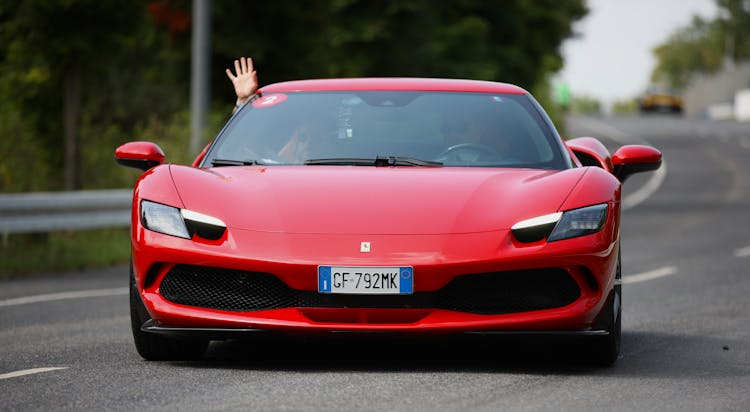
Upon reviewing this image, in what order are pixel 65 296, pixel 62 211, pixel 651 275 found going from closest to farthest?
pixel 65 296
pixel 651 275
pixel 62 211

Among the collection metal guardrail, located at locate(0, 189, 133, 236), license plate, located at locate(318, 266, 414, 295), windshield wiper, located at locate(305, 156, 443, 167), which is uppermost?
windshield wiper, located at locate(305, 156, 443, 167)

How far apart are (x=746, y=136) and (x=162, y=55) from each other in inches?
1707

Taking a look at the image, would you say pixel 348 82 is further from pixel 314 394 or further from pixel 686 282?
pixel 686 282

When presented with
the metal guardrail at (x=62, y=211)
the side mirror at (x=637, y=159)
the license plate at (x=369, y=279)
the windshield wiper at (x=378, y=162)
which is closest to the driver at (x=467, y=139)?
the windshield wiper at (x=378, y=162)

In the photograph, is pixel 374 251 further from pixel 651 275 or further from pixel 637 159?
pixel 651 275

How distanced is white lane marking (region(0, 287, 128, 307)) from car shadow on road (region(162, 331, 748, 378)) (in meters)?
3.76

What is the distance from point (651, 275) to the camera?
14.2 m

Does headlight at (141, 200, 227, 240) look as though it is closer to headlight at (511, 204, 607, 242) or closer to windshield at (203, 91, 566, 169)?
windshield at (203, 91, 566, 169)

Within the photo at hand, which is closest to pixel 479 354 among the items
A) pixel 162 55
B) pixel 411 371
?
pixel 411 371

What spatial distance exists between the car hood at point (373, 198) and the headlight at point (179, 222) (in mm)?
38

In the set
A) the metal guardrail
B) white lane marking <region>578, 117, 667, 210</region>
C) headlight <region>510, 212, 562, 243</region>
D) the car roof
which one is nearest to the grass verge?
the metal guardrail

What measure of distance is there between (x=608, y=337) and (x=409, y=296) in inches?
41.3

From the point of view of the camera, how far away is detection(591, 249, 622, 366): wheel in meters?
7.24

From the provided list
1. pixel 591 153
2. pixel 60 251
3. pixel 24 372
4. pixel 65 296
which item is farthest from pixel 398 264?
pixel 60 251
